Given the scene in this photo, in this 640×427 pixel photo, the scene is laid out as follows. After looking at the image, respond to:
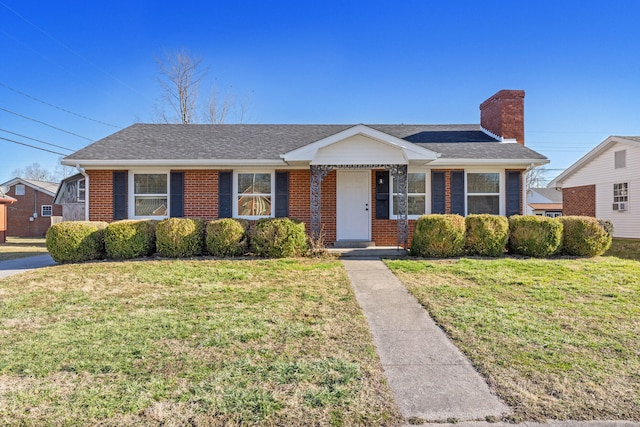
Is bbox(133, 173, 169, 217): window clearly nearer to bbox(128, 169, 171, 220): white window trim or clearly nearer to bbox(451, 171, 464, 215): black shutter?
bbox(128, 169, 171, 220): white window trim

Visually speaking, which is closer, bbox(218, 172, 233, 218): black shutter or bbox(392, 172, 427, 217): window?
bbox(218, 172, 233, 218): black shutter

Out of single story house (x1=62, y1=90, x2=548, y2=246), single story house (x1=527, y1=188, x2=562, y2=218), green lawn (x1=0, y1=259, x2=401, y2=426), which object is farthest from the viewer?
single story house (x1=527, y1=188, x2=562, y2=218)

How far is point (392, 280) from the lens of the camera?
6984 mm

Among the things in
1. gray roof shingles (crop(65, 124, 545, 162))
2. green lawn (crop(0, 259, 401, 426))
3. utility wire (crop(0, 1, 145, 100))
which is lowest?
green lawn (crop(0, 259, 401, 426))

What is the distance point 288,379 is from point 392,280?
4.27 m

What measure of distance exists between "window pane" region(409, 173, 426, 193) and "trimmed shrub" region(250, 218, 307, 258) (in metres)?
4.21

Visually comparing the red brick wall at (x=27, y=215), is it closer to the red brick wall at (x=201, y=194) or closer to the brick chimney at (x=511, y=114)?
the red brick wall at (x=201, y=194)

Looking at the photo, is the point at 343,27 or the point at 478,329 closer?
the point at 478,329

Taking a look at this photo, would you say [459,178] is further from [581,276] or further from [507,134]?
[581,276]

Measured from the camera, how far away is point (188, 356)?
3.54 meters

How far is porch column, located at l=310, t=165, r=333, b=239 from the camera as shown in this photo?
10180 mm

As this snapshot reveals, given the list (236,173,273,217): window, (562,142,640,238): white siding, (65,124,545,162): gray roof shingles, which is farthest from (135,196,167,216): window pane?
(562,142,640,238): white siding

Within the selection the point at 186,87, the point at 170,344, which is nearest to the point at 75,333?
the point at 170,344

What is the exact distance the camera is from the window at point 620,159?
16.7m
